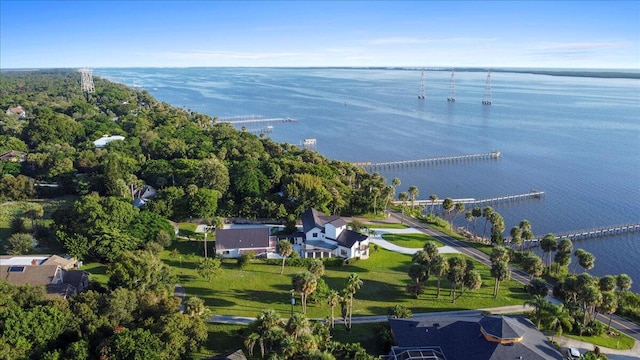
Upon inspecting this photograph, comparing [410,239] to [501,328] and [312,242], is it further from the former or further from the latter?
[501,328]

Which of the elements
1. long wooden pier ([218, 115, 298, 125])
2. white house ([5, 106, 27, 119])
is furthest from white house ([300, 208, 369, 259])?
white house ([5, 106, 27, 119])

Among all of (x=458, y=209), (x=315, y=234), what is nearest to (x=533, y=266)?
(x=458, y=209)

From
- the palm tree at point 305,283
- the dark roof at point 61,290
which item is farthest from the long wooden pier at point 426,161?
the dark roof at point 61,290

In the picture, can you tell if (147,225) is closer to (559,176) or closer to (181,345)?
(181,345)

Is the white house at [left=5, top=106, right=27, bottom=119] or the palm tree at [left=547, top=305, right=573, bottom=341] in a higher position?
the white house at [left=5, top=106, right=27, bottom=119]

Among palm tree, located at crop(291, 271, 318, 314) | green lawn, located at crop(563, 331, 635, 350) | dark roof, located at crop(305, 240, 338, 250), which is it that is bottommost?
green lawn, located at crop(563, 331, 635, 350)

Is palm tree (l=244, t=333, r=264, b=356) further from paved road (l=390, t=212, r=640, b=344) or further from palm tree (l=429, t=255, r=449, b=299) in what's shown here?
paved road (l=390, t=212, r=640, b=344)
